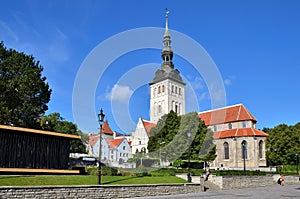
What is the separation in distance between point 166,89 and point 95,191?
192ft

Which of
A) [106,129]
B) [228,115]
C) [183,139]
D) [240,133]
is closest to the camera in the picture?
[183,139]

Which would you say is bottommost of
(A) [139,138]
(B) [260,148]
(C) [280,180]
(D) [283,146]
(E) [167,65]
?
(C) [280,180]

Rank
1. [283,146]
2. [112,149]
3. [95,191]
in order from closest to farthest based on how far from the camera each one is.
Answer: [95,191]
[283,146]
[112,149]

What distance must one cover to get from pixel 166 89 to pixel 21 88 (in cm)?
4547

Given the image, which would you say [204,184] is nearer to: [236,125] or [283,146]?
[283,146]

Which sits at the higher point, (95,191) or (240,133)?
(240,133)

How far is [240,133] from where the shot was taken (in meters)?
54.8

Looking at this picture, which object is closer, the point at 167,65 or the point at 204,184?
the point at 204,184

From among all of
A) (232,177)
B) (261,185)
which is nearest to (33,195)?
(232,177)

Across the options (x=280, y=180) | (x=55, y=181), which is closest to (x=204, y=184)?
(x=280, y=180)

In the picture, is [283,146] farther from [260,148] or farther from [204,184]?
[204,184]

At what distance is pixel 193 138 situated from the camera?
133 ft

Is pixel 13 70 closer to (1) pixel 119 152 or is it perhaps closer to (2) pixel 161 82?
(1) pixel 119 152

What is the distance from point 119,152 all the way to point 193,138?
31127 millimetres
